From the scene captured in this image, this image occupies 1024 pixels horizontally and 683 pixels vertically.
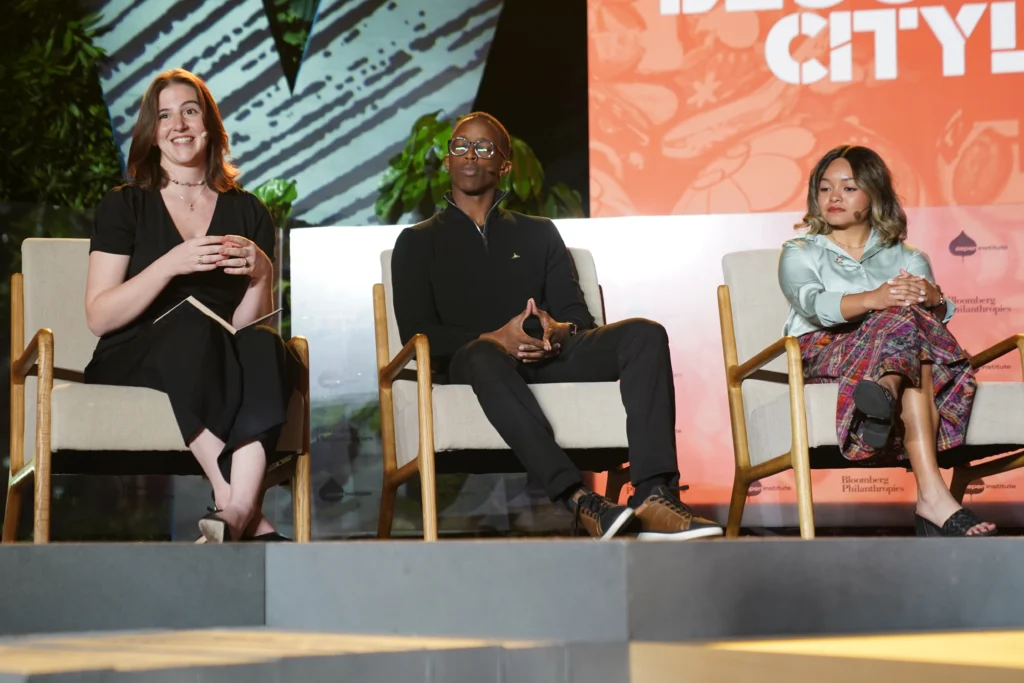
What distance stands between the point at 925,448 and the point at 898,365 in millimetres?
206

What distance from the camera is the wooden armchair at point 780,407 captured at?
287 centimetres

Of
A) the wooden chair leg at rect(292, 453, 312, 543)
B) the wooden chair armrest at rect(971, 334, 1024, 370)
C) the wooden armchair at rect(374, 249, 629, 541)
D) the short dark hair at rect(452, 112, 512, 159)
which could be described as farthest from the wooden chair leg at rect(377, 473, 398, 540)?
the wooden chair armrest at rect(971, 334, 1024, 370)

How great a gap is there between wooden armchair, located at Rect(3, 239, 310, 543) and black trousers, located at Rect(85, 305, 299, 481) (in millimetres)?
166

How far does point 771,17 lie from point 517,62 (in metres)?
1.02

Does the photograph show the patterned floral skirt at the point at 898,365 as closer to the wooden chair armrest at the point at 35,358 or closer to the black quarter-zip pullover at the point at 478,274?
the black quarter-zip pullover at the point at 478,274

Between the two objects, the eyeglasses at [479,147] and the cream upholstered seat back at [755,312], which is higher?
the eyeglasses at [479,147]

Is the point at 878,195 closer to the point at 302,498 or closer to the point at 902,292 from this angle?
the point at 902,292

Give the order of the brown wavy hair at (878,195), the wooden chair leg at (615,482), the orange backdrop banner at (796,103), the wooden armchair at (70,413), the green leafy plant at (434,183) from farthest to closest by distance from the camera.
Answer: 1. the green leafy plant at (434,183)
2. the orange backdrop banner at (796,103)
3. the wooden chair leg at (615,482)
4. the brown wavy hair at (878,195)
5. the wooden armchair at (70,413)

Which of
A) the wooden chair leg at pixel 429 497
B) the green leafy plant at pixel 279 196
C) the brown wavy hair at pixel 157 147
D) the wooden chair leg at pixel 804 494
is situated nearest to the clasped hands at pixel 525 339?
the wooden chair leg at pixel 429 497

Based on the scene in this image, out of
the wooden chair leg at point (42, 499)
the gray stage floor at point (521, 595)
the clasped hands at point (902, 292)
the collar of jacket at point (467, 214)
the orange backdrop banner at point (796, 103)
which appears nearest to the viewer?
the gray stage floor at point (521, 595)

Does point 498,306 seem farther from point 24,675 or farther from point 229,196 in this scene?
point 24,675

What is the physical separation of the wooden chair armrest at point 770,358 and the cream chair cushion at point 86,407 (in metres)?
1.14

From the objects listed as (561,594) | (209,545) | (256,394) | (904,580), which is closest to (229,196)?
(256,394)

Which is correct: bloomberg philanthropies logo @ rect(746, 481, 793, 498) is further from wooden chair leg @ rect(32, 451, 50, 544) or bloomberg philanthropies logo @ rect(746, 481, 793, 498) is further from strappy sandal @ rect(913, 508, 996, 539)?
wooden chair leg @ rect(32, 451, 50, 544)
